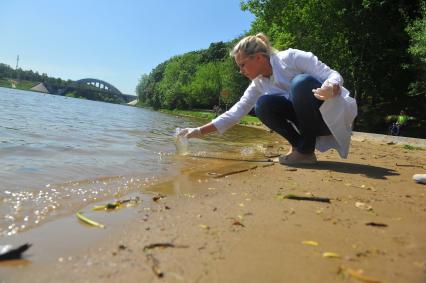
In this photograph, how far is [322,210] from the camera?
8.02 ft

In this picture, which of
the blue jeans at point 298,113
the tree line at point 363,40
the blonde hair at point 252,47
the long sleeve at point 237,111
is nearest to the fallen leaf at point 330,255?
the blue jeans at point 298,113

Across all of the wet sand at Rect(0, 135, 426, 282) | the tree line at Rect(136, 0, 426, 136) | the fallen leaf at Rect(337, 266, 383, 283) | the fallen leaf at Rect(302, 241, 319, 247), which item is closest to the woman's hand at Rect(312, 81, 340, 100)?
the wet sand at Rect(0, 135, 426, 282)

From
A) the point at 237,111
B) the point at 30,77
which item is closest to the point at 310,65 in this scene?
the point at 237,111

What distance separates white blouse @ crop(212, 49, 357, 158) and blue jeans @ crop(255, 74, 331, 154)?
0.10m

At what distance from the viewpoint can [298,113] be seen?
14.5 feet

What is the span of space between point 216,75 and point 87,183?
59.9m

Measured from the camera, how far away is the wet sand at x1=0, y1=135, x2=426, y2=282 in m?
1.51

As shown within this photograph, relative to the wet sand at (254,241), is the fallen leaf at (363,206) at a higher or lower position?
Result: higher

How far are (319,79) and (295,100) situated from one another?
315mm

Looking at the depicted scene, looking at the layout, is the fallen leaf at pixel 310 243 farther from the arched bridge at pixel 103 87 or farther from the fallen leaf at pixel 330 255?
the arched bridge at pixel 103 87

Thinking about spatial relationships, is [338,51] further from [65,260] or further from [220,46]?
[220,46]

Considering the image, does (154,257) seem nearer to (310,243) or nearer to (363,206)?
(310,243)

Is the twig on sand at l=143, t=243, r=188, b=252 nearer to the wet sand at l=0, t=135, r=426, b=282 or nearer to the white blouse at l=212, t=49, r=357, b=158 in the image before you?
the wet sand at l=0, t=135, r=426, b=282

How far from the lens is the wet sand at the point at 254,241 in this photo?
1508mm
